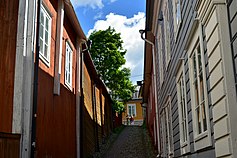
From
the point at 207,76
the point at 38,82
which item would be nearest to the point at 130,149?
the point at 38,82

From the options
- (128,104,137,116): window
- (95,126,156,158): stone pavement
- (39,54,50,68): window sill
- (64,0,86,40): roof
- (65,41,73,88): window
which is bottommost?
(95,126,156,158): stone pavement

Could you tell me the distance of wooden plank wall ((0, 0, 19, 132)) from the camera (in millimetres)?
5984

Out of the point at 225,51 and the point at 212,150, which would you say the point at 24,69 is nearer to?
the point at 212,150

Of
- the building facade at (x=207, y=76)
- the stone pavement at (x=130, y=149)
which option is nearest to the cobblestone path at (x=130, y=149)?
the stone pavement at (x=130, y=149)

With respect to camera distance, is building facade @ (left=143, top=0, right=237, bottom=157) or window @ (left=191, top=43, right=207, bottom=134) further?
window @ (left=191, top=43, right=207, bottom=134)

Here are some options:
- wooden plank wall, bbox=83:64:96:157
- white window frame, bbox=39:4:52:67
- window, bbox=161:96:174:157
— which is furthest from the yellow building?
white window frame, bbox=39:4:52:67

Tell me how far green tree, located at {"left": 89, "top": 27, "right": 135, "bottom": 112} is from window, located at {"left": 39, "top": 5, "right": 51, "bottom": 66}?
1902 cm

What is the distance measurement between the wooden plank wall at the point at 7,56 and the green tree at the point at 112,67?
20.5 m

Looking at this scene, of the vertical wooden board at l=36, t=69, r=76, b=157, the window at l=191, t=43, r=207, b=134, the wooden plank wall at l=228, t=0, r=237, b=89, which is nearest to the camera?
the wooden plank wall at l=228, t=0, r=237, b=89

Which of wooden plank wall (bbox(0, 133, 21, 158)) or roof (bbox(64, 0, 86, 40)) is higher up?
roof (bbox(64, 0, 86, 40))

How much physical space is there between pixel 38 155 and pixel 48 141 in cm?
79

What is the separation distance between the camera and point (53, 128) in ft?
26.6

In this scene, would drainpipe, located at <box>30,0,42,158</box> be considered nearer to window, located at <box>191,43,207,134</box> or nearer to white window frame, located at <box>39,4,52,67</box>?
white window frame, located at <box>39,4,52,67</box>

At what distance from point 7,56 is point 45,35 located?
1685 mm
